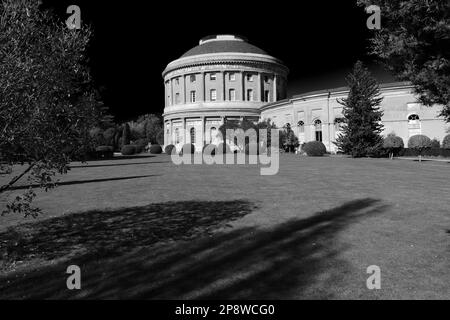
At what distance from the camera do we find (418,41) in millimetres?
6250

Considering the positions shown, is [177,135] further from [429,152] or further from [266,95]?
[429,152]

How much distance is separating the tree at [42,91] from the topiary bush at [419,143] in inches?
1479

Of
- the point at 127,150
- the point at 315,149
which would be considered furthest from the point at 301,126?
the point at 127,150

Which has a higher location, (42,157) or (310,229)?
(42,157)

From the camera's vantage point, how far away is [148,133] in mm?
101938

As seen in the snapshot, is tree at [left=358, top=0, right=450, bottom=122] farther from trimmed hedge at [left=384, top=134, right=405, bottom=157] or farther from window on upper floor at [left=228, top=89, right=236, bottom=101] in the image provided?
window on upper floor at [left=228, top=89, right=236, bottom=101]

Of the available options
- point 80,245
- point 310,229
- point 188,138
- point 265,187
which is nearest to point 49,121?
point 80,245

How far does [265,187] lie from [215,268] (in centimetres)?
909

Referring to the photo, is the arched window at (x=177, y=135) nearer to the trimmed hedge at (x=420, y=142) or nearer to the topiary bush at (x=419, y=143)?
the topiary bush at (x=419, y=143)

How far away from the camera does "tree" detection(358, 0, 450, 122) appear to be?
5.78 m

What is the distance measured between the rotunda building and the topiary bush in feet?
111

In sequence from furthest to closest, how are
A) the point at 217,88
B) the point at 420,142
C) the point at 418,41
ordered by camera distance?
the point at 217,88 → the point at 420,142 → the point at 418,41

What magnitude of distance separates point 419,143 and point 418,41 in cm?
3594
